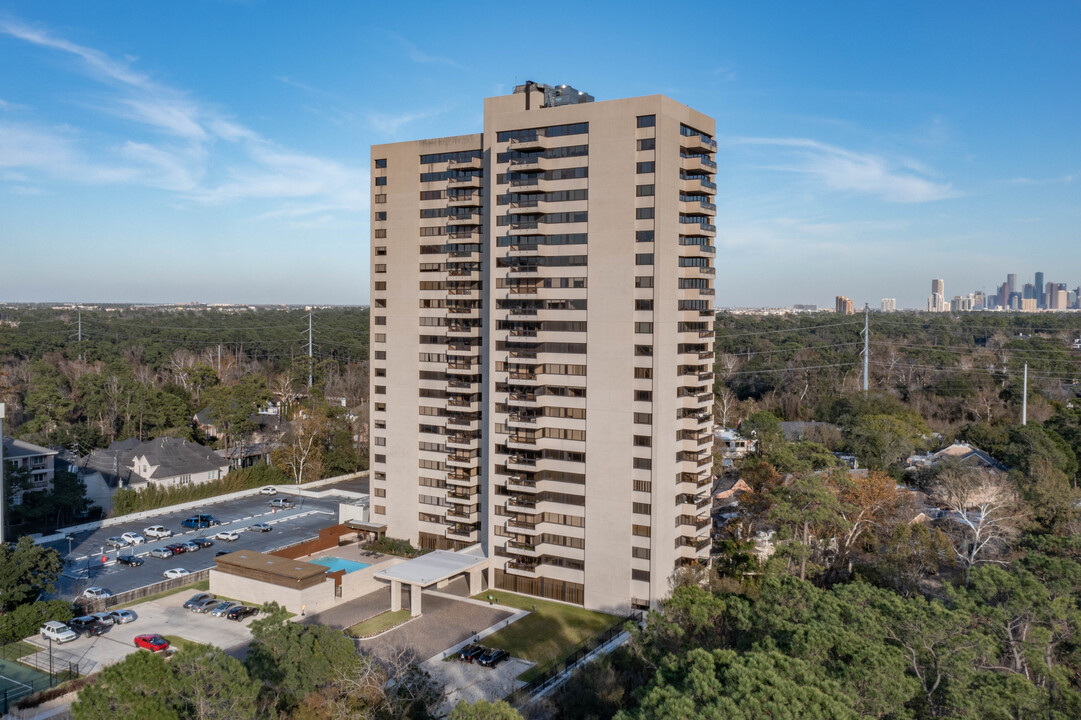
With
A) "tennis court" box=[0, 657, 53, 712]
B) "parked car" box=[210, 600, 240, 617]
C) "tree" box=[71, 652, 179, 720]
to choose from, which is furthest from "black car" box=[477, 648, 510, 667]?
"tennis court" box=[0, 657, 53, 712]

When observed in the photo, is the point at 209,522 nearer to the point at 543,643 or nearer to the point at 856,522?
the point at 543,643

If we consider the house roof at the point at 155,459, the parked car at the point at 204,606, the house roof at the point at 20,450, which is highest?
the house roof at the point at 20,450

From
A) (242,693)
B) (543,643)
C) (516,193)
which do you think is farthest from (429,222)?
(242,693)

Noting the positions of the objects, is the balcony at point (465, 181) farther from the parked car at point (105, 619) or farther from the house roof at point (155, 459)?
the house roof at point (155, 459)

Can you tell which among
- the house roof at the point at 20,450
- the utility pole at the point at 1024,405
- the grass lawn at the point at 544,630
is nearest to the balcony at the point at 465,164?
the grass lawn at the point at 544,630

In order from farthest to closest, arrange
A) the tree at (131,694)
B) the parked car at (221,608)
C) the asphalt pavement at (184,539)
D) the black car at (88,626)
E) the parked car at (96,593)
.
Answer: the asphalt pavement at (184,539) → the parked car at (96,593) → the parked car at (221,608) → the black car at (88,626) → the tree at (131,694)

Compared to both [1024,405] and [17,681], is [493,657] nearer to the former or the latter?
[17,681]

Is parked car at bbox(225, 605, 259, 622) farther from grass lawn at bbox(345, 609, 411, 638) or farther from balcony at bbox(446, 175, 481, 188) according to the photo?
balcony at bbox(446, 175, 481, 188)
